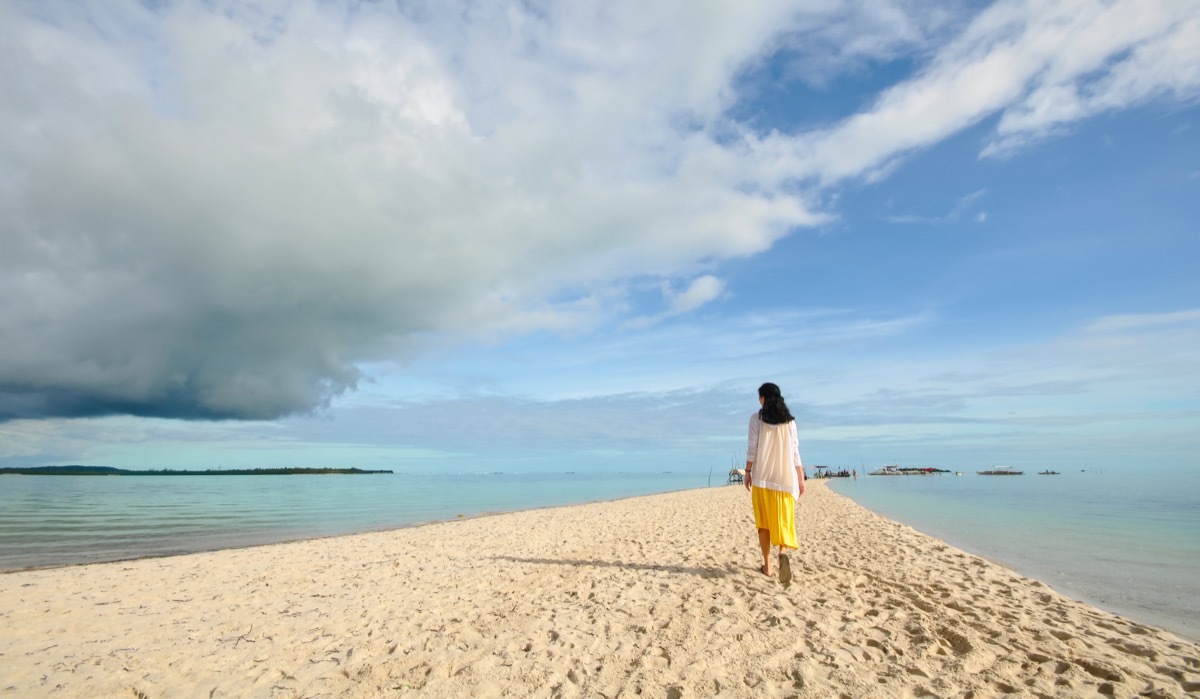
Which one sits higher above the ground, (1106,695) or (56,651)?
(1106,695)

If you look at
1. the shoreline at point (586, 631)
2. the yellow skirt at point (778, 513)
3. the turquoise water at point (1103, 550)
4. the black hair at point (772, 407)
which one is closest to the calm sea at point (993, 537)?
the turquoise water at point (1103, 550)

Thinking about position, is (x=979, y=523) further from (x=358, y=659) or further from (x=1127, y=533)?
(x=358, y=659)

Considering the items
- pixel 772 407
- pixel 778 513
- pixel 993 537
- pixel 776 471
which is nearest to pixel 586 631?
pixel 778 513

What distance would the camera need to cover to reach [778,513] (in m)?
7.15

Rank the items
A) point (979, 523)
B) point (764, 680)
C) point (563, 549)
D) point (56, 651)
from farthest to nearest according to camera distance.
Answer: point (979, 523)
point (563, 549)
point (56, 651)
point (764, 680)

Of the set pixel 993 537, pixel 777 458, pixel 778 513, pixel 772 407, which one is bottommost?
pixel 993 537

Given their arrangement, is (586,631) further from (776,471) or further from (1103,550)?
(1103,550)

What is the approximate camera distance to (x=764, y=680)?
4.38 metres

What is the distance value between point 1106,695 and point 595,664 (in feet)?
12.4

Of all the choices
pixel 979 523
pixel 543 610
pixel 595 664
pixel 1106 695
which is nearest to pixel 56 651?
pixel 543 610

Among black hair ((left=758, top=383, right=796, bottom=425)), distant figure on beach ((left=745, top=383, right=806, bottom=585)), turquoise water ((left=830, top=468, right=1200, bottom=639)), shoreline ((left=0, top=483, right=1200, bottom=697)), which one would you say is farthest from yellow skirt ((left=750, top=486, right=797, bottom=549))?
turquoise water ((left=830, top=468, right=1200, bottom=639))

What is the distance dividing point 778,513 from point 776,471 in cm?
53

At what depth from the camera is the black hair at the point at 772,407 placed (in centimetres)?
714

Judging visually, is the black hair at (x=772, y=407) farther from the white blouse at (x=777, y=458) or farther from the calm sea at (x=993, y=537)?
the calm sea at (x=993, y=537)
